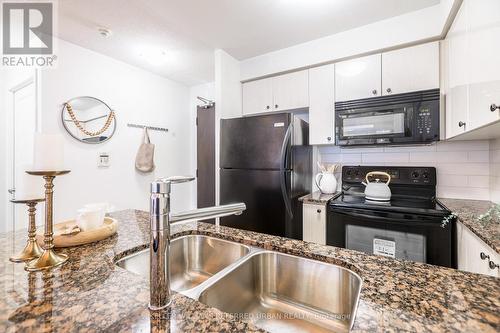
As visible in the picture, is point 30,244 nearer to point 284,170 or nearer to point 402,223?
point 284,170

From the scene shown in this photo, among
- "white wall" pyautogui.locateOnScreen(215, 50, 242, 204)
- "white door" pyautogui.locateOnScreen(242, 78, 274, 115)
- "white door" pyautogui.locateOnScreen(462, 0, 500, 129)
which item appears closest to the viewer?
"white door" pyautogui.locateOnScreen(462, 0, 500, 129)

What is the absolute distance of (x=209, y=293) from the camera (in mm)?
699

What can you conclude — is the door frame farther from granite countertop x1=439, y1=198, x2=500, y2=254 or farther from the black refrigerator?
granite countertop x1=439, y1=198, x2=500, y2=254

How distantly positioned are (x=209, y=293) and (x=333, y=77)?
2.17 m

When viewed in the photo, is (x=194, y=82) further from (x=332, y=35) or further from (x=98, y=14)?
(x=332, y=35)

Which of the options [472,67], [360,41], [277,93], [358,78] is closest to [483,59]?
[472,67]

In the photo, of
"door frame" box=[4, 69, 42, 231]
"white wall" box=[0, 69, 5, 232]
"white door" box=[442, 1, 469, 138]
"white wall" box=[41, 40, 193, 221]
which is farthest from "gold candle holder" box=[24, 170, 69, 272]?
"white wall" box=[0, 69, 5, 232]

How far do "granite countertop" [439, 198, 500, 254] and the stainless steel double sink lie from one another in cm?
69

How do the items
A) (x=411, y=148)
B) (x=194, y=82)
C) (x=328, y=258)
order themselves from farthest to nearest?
(x=194, y=82) < (x=411, y=148) < (x=328, y=258)

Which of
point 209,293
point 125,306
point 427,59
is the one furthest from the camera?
point 427,59

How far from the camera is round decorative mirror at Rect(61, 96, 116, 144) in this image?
91.1 inches

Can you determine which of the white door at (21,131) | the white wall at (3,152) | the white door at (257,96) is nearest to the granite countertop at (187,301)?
the white door at (257,96)

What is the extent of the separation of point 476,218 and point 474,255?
25cm

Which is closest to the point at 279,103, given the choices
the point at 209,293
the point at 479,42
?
the point at 479,42
